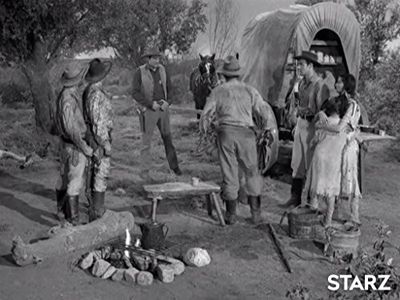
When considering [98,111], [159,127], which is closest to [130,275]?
[98,111]

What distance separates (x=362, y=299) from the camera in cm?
521

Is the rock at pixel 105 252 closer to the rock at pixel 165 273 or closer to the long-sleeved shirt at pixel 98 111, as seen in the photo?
the rock at pixel 165 273

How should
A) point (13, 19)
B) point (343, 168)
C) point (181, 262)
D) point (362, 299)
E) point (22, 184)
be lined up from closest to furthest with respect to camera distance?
1. point (362, 299)
2. point (181, 262)
3. point (343, 168)
4. point (22, 184)
5. point (13, 19)

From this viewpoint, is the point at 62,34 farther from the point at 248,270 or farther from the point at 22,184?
the point at 248,270

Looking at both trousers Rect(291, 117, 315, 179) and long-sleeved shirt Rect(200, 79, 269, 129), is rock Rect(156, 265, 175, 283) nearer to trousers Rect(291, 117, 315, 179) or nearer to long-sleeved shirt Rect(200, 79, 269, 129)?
long-sleeved shirt Rect(200, 79, 269, 129)

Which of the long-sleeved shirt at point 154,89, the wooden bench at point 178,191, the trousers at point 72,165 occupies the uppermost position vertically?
the long-sleeved shirt at point 154,89

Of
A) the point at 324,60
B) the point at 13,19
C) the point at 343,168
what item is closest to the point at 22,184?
the point at 13,19

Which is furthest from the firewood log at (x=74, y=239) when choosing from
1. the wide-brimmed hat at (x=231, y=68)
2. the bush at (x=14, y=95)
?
the bush at (x=14, y=95)

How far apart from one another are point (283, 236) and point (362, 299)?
2037mm

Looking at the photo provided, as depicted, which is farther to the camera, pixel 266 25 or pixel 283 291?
pixel 266 25

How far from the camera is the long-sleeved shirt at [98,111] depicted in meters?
7.05

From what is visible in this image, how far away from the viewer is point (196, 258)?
612cm

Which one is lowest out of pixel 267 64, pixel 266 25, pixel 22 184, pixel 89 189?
pixel 22 184

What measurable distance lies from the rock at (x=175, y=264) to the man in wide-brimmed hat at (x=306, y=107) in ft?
9.44
